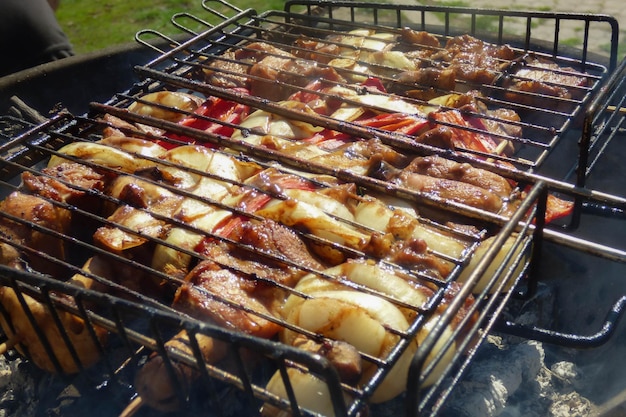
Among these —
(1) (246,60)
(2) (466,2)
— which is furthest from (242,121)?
(2) (466,2)

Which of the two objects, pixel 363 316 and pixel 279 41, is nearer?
pixel 363 316

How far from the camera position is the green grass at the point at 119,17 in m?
9.53

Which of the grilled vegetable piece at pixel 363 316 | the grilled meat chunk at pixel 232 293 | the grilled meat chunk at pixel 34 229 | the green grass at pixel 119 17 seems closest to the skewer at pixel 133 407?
the grilled meat chunk at pixel 232 293

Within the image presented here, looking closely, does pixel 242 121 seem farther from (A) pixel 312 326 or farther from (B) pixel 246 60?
(A) pixel 312 326

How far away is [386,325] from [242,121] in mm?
2140

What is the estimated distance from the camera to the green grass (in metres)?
9.53

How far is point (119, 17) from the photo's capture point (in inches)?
405

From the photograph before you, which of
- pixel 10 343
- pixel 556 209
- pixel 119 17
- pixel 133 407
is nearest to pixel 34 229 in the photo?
pixel 10 343

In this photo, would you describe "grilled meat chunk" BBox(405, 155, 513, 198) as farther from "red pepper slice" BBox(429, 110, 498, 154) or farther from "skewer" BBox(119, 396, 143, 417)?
"skewer" BBox(119, 396, 143, 417)

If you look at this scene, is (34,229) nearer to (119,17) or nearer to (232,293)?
(232,293)

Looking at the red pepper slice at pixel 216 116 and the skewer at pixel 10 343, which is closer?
the skewer at pixel 10 343

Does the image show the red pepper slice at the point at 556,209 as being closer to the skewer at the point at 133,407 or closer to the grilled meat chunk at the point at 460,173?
the grilled meat chunk at the point at 460,173

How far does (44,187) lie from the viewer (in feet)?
11.2

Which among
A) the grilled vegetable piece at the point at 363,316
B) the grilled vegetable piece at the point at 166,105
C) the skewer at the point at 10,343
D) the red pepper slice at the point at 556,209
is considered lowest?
the skewer at the point at 10,343
